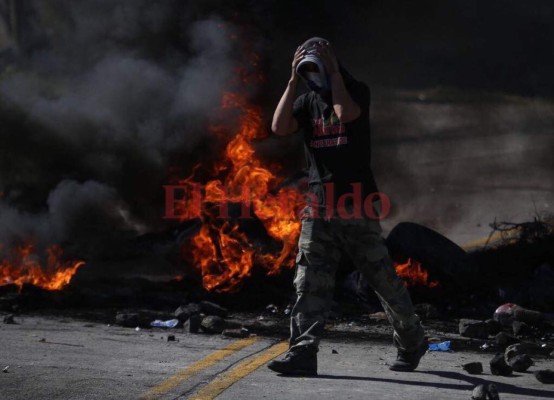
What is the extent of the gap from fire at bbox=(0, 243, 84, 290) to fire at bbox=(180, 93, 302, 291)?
1218 millimetres

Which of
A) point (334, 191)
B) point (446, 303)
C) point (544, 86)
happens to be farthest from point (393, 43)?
point (334, 191)

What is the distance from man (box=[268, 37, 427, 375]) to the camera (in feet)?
14.9

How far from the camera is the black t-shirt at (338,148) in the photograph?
457 cm

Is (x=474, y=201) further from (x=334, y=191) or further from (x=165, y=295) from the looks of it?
(x=334, y=191)

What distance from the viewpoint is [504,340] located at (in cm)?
578

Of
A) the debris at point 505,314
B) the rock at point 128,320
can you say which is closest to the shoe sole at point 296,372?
the rock at point 128,320

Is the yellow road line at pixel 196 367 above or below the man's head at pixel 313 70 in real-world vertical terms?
below

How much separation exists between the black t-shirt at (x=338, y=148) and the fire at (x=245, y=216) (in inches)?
143

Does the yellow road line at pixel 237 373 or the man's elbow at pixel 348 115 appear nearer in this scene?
the yellow road line at pixel 237 373

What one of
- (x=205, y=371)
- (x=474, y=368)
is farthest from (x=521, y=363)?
(x=205, y=371)

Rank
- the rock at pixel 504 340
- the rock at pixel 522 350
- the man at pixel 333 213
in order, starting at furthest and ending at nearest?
the rock at pixel 504 340 → the rock at pixel 522 350 → the man at pixel 333 213

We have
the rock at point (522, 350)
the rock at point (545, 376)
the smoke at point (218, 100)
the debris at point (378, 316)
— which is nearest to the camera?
the rock at point (545, 376)

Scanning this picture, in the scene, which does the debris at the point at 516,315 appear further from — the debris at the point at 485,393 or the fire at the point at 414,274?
the debris at the point at 485,393

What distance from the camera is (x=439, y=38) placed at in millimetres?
8914
